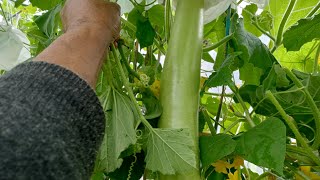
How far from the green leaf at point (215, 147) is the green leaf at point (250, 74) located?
0.28 meters

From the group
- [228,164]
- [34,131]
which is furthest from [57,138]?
[228,164]

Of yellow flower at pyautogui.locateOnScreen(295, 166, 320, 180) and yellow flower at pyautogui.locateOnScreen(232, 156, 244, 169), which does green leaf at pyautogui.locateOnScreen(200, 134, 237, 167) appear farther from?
yellow flower at pyautogui.locateOnScreen(295, 166, 320, 180)

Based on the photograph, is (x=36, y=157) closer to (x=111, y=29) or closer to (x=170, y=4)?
(x=111, y=29)

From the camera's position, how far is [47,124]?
41 centimetres

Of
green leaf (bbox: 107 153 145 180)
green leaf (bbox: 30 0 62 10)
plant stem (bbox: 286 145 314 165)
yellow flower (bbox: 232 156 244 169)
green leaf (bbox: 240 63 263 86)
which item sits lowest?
green leaf (bbox: 107 153 145 180)

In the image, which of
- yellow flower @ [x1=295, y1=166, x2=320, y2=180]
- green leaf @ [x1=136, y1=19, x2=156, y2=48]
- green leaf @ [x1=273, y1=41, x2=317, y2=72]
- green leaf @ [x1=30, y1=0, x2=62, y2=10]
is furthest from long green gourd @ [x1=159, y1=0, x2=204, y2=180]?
green leaf @ [x1=273, y1=41, x2=317, y2=72]

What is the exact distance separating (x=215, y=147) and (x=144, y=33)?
268mm

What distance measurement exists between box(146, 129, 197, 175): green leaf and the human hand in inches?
6.1

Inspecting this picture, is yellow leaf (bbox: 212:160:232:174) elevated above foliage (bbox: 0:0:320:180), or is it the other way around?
foliage (bbox: 0:0:320:180)

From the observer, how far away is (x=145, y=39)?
838 millimetres

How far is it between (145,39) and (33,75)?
39 centimetres

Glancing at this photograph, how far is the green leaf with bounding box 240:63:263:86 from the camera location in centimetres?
95

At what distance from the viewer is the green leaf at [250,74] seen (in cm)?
95

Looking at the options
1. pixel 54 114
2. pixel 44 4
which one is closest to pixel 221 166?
pixel 54 114
